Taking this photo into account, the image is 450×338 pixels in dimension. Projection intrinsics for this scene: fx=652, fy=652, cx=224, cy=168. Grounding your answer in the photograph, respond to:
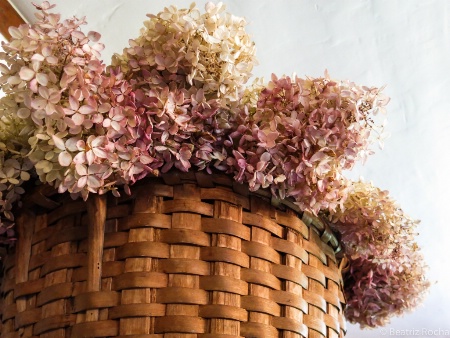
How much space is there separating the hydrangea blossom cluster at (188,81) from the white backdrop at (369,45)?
0.40 meters

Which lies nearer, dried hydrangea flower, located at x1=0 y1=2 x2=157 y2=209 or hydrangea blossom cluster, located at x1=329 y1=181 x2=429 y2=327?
dried hydrangea flower, located at x1=0 y1=2 x2=157 y2=209

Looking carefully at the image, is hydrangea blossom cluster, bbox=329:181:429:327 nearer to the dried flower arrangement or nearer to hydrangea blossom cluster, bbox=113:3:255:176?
the dried flower arrangement

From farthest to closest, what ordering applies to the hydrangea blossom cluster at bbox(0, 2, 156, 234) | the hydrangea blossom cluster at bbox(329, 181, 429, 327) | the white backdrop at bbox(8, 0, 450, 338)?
the white backdrop at bbox(8, 0, 450, 338)
the hydrangea blossom cluster at bbox(329, 181, 429, 327)
the hydrangea blossom cluster at bbox(0, 2, 156, 234)

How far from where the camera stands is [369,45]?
115 centimetres

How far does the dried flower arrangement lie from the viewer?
2.08 feet

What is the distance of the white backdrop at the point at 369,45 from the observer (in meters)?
1.08

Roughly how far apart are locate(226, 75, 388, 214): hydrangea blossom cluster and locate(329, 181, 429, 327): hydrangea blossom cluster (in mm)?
115

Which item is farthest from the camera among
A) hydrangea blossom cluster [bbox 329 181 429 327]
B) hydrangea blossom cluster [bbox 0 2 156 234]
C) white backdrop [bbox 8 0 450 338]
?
white backdrop [bbox 8 0 450 338]

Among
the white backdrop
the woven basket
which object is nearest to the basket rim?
the woven basket

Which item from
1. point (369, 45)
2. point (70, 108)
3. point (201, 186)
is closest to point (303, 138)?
point (201, 186)

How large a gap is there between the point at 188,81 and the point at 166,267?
19 cm

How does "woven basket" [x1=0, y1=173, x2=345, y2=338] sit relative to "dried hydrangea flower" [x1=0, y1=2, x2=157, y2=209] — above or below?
below

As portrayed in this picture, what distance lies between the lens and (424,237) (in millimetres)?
1649

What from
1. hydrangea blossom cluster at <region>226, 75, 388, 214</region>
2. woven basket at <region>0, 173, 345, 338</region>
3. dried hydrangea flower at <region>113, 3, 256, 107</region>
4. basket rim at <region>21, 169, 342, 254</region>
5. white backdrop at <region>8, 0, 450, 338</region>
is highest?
white backdrop at <region>8, 0, 450, 338</region>
